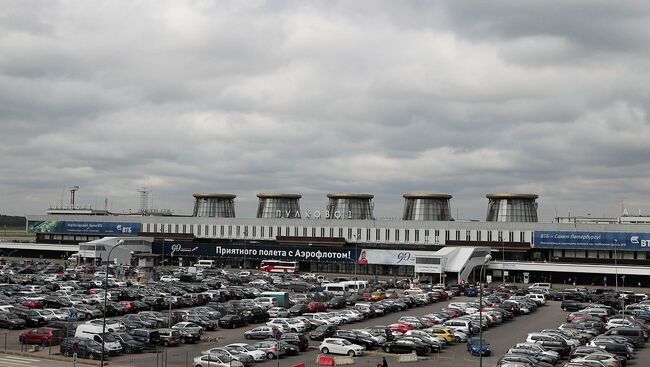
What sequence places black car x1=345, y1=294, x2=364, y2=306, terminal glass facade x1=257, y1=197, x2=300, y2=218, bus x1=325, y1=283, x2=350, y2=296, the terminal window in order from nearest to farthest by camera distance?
1. black car x1=345, y1=294, x2=364, y2=306
2. bus x1=325, y1=283, x2=350, y2=296
3. the terminal window
4. terminal glass facade x1=257, y1=197, x2=300, y2=218

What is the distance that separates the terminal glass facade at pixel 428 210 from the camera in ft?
501

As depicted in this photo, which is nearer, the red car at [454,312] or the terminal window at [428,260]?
the red car at [454,312]

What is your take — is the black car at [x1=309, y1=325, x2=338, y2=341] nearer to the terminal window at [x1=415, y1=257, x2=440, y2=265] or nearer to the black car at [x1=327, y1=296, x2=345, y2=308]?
the black car at [x1=327, y1=296, x2=345, y2=308]

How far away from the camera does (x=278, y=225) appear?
483 feet

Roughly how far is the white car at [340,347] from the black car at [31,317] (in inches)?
1105

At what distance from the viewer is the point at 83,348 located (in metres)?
50.6

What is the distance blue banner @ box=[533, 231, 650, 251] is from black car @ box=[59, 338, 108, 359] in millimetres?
87462

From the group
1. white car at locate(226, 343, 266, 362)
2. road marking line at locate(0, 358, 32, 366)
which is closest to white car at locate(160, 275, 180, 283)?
road marking line at locate(0, 358, 32, 366)

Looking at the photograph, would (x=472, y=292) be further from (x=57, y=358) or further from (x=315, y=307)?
(x=57, y=358)

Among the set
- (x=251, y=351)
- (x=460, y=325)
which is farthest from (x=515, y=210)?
(x=251, y=351)

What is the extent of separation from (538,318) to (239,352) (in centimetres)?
3736

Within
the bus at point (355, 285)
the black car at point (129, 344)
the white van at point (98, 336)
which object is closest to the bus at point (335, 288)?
the bus at point (355, 285)

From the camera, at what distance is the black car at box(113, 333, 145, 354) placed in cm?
5275

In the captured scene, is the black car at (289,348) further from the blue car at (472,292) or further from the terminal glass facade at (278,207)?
the terminal glass facade at (278,207)
